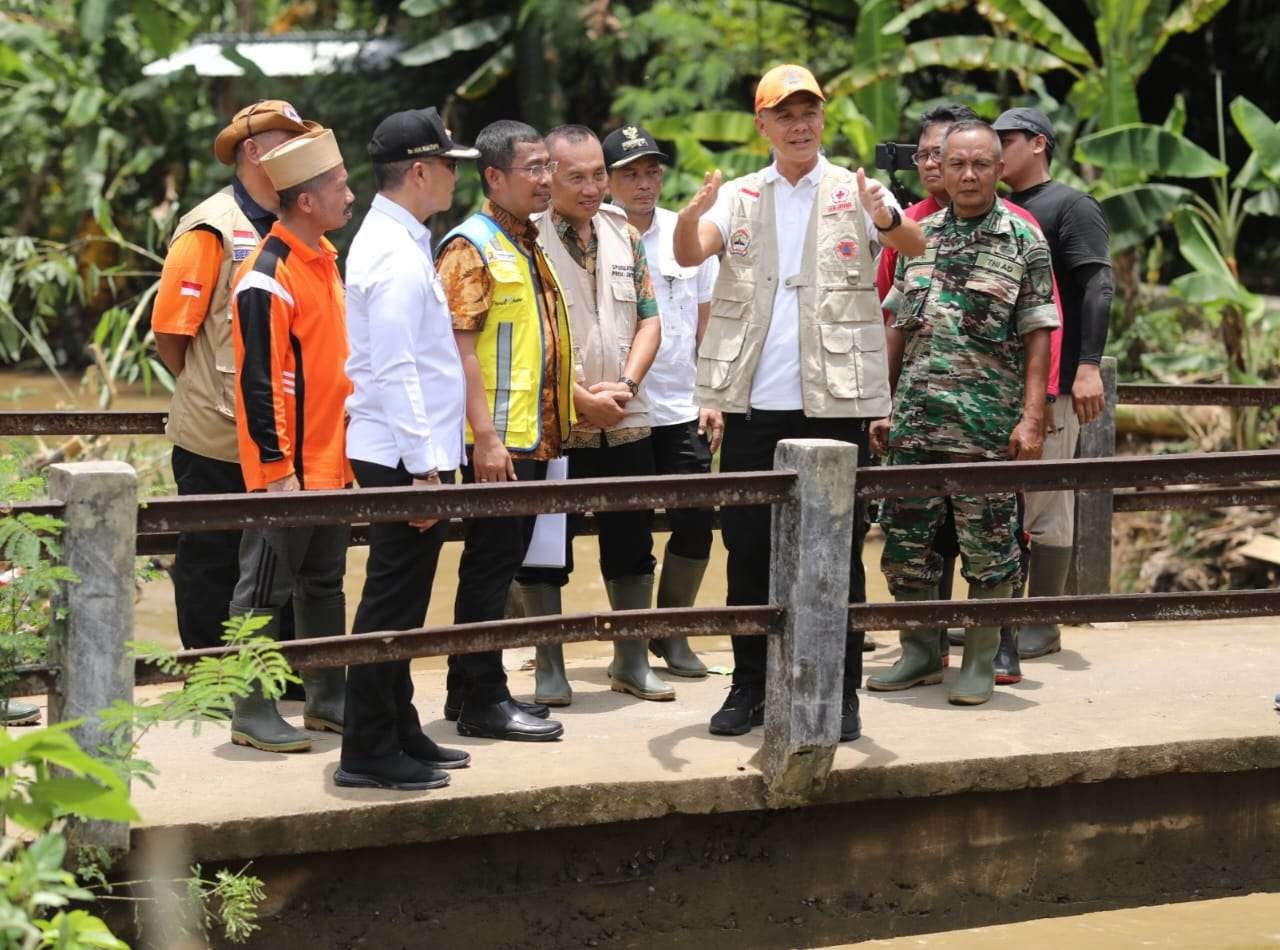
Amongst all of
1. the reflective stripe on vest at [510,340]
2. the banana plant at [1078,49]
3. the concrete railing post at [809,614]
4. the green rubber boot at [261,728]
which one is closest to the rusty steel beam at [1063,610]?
the concrete railing post at [809,614]

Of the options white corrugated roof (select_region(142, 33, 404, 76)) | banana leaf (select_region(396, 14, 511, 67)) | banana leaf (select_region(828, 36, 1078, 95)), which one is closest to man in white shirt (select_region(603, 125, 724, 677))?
banana leaf (select_region(828, 36, 1078, 95))

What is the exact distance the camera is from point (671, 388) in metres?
5.68

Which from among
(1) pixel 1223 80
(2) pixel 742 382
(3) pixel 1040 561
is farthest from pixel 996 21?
(2) pixel 742 382

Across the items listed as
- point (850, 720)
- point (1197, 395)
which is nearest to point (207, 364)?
point (850, 720)

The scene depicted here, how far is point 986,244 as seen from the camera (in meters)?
5.21

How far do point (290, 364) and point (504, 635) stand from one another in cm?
96

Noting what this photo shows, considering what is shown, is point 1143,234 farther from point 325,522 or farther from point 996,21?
point 325,522

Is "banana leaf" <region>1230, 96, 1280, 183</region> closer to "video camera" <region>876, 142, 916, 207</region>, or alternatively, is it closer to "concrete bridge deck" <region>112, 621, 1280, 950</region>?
"video camera" <region>876, 142, 916, 207</region>

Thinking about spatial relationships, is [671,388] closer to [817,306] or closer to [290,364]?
[817,306]

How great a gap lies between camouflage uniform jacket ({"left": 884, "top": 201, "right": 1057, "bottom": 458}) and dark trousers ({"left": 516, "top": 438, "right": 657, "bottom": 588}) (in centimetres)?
86

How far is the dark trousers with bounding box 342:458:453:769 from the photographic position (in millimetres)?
4262

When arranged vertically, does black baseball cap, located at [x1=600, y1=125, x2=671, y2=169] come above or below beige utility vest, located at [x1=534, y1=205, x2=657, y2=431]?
above

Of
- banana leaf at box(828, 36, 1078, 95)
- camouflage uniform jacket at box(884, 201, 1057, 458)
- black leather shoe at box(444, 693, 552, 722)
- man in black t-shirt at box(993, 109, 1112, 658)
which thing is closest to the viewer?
black leather shoe at box(444, 693, 552, 722)

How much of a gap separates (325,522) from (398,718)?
26.2 inches
